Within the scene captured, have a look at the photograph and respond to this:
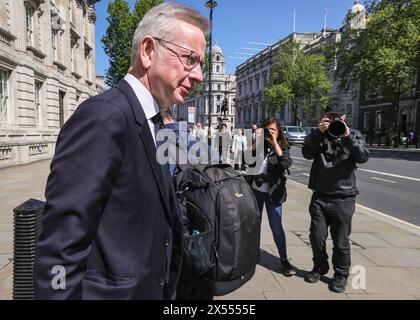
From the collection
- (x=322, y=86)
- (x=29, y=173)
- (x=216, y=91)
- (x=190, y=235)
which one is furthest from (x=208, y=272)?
(x=216, y=91)

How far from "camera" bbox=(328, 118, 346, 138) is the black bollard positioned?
2.84m

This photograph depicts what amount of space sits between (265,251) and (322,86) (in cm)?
4608

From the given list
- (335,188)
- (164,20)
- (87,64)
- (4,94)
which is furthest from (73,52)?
(164,20)

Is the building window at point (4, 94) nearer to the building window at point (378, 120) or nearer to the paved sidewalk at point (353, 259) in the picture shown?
the paved sidewalk at point (353, 259)

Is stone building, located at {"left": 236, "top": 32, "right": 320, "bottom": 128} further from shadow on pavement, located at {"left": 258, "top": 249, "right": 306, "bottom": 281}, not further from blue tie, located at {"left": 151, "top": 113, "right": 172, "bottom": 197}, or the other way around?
blue tie, located at {"left": 151, "top": 113, "right": 172, "bottom": 197}

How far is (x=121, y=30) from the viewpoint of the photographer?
34.5 metres

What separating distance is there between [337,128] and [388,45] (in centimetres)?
2854

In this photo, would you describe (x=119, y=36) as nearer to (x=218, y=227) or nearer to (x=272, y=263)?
(x=272, y=263)

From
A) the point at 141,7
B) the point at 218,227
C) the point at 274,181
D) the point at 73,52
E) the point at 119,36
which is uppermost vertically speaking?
the point at 141,7

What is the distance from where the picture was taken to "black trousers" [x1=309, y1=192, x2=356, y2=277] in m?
3.65

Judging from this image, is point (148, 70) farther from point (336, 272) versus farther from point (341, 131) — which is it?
point (336, 272)

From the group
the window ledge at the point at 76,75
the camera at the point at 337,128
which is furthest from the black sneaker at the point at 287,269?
the window ledge at the point at 76,75

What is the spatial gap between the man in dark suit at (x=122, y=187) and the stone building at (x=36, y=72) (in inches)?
512

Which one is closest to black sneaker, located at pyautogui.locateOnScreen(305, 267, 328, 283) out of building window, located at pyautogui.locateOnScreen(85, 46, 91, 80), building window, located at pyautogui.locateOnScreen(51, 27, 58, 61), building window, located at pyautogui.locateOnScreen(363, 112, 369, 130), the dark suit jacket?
the dark suit jacket
